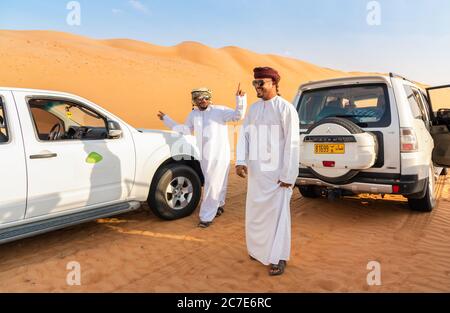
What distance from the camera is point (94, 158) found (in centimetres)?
434

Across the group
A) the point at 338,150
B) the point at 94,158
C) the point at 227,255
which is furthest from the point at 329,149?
the point at 94,158

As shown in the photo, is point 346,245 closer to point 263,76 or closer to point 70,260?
point 263,76

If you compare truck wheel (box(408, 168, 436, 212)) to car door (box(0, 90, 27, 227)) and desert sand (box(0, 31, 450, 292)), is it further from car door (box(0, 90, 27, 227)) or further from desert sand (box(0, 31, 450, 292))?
car door (box(0, 90, 27, 227))

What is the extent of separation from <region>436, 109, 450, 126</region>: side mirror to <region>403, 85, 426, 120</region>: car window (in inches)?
30.1

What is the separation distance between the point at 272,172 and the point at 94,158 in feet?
7.13

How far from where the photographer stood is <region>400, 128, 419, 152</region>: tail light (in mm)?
4488

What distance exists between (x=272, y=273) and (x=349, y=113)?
2.61 meters

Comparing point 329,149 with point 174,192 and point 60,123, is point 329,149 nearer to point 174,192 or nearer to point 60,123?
point 174,192

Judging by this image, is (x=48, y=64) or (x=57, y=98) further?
(x=48, y=64)

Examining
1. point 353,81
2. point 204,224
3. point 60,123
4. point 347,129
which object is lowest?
point 204,224

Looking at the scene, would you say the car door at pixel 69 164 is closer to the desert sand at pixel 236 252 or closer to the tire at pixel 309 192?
the desert sand at pixel 236 252

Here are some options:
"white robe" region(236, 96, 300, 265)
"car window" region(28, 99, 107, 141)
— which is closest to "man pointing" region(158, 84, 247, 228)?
"car window" region(28, 99, 107, 141)
